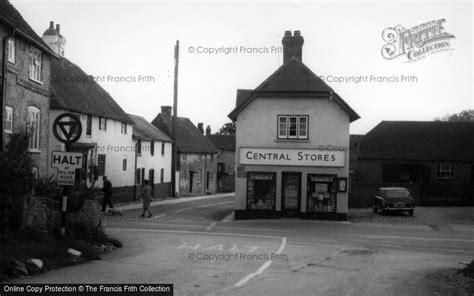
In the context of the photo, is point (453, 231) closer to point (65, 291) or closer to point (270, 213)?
point (270, 213)

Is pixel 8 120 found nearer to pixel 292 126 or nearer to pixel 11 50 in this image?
pixel 11 50

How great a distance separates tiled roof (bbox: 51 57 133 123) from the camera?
32938 mm

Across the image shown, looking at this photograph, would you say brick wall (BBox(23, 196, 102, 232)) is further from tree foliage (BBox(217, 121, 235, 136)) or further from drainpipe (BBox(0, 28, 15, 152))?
tree foliage (BBox(217, 121, 235, 136))

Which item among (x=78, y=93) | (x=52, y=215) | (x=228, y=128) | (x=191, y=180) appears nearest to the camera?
(x=52, y=215)

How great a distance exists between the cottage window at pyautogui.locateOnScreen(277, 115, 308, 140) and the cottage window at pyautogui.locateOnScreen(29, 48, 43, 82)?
12.6 meters

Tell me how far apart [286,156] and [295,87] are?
383 cm

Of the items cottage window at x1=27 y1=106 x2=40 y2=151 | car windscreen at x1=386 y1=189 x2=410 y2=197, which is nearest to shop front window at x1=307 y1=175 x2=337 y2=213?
car windscreen at x1=386 y1=189 x2=410 y2=197

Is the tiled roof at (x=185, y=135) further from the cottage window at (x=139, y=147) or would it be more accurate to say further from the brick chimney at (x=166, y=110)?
the cottage window at (x=139, y=147)

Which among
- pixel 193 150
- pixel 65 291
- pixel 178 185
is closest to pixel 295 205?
pixel 65 291

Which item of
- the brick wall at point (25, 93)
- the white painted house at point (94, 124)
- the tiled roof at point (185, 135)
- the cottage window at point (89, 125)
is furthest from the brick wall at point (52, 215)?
the tiled roof at point (185, 135)

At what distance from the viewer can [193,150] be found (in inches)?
2338

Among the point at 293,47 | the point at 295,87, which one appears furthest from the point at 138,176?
the point at 295,87

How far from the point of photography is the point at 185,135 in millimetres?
61938

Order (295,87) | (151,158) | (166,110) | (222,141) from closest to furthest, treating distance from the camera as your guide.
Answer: (295,87), (151,158), (166,110), (222,141)
